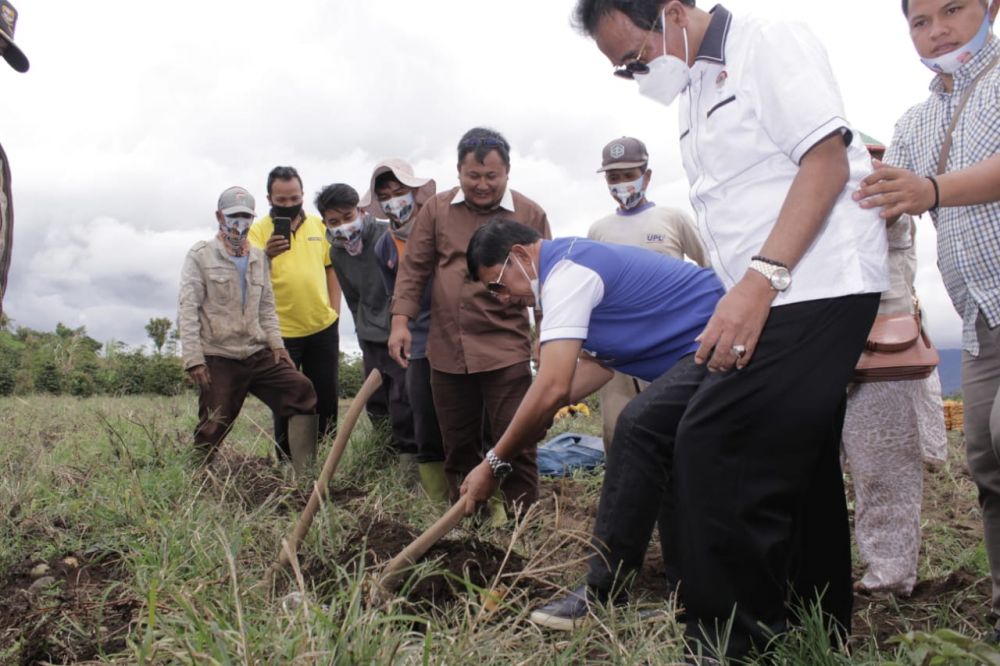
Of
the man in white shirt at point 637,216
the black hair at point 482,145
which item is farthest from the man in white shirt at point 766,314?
the man in white shirt at point 637,216

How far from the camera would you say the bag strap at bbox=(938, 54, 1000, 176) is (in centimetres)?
246

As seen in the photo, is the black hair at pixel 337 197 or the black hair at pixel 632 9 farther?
the black hair at pixel 337 197

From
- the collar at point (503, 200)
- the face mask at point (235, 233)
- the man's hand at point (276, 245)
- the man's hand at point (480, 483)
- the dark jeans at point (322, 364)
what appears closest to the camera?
the man's hand at point (480, 483)

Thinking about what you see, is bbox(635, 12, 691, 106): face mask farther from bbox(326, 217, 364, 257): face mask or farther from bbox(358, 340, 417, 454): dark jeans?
bbox(326, 217, 364, 257): face mask

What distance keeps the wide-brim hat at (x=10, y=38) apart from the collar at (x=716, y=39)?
1937 mm

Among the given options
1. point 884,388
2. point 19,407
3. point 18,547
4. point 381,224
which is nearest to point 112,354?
point 19,407

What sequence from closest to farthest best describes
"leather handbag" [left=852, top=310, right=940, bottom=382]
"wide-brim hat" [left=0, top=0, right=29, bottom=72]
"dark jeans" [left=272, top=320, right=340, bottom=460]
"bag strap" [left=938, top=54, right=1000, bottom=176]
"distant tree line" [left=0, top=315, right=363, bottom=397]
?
"bag strap" [left=938, top=54, right=1000, bottom=176] → "wide-brim hat" [left=0, top=0, right=29, bottom=72] → "leather handbag" [left=852, top=310, right=940, bottom=382] → "dark jeans" [left=272, top=320, right=340, bottom=460] → "distant tree line" [left=0, top=315, right=363, bottom=397]

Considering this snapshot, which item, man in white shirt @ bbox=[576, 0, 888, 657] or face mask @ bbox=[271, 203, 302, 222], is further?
face mask @ bbox=[271, 203, 302, 222]

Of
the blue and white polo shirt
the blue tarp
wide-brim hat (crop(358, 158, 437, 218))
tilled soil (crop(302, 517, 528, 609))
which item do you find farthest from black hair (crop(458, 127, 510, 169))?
the blue tarp

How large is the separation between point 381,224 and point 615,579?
3340mm

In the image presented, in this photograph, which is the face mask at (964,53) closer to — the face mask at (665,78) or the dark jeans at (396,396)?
the face mask at (665,78)

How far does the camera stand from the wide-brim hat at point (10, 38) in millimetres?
2593

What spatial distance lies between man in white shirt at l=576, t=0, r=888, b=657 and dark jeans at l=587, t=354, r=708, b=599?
236 millimetres

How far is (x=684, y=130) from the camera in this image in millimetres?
2289
